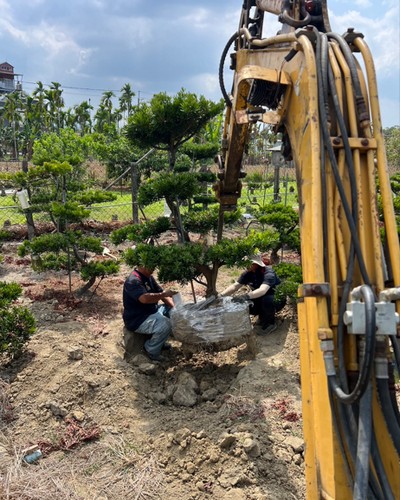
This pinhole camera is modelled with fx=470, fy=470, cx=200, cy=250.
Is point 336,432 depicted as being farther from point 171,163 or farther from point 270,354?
point 171,163

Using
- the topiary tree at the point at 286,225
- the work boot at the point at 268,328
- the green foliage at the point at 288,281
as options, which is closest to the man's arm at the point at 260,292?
the green foliage at the point at 288,281

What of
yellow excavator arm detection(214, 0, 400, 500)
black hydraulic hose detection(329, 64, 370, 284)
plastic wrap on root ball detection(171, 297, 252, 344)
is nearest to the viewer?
yellow excavator arm detection(214, 0, 400, 500)

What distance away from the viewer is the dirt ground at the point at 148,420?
10.4ft

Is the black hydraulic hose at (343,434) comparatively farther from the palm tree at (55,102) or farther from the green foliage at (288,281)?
the palm tree at (55,102)

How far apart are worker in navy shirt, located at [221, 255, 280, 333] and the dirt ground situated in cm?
20

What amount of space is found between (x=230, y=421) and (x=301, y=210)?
7.21 ft

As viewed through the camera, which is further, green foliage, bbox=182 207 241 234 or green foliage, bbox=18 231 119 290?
green foliage, bbox=18 231 119 290

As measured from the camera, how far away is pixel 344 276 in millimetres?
2041

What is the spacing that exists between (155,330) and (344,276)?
10.8ft

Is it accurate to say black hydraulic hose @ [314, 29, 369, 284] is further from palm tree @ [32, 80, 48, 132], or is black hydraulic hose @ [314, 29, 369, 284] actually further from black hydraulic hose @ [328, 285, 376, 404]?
palm tree @ [32, 80, 48, 132]

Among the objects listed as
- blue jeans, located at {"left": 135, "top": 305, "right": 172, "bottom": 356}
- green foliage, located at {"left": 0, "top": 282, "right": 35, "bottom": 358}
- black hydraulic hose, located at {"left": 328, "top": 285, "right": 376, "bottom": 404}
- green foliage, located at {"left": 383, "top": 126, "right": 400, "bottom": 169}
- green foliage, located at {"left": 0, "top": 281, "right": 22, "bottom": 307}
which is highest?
green foliage, located at {"left": 383, "top": 126, "right": 400, "bottom": 169}

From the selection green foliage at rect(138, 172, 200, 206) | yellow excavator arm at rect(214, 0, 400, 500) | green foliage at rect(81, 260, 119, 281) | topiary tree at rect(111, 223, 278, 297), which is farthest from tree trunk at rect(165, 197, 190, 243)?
yellow excavator arm at rect(214, 0, 400, 500)

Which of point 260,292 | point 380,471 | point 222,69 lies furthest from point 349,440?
point 260,292

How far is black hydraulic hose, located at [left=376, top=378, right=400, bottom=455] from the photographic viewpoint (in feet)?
6.01
